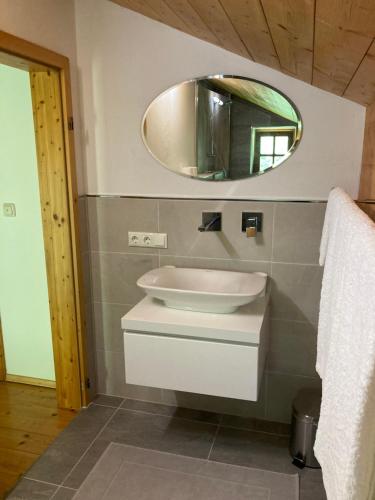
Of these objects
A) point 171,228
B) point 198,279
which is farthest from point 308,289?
point 171,228

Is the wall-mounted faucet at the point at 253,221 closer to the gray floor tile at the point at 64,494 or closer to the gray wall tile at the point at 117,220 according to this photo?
the gray wall tile at the point at 117,220

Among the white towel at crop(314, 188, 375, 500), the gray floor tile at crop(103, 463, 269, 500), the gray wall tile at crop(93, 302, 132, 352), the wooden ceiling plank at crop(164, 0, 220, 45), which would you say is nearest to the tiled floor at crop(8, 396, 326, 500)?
the gray floor tile at crop(103, 463, 269, 500)

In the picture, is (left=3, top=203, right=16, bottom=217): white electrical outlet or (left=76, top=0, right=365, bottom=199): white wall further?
(left=3, top=203, right=16, bottom=217): white electrical outlet

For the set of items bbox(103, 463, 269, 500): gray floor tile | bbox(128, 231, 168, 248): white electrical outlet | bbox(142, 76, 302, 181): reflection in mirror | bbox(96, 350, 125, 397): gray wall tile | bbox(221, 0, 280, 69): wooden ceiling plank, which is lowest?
bbox(103, 463, 269, 500): gray floor tile

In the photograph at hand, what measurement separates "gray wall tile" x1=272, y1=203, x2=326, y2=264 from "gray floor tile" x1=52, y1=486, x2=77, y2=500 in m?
1.47

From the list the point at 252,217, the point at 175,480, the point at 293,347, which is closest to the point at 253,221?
the point at 252,217

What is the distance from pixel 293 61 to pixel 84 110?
118 cm

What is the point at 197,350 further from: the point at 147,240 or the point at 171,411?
the point at 171,411

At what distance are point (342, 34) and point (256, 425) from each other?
1.99m

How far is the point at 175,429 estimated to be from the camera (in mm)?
2199

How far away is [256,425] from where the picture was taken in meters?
2.22

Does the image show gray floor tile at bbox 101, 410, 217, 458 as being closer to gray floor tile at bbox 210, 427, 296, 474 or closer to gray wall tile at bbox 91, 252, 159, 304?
gray floor tile at bbox 210, 427, 296, 474

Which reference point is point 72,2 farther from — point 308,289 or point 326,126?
point 308,289

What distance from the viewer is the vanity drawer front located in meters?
1.64
